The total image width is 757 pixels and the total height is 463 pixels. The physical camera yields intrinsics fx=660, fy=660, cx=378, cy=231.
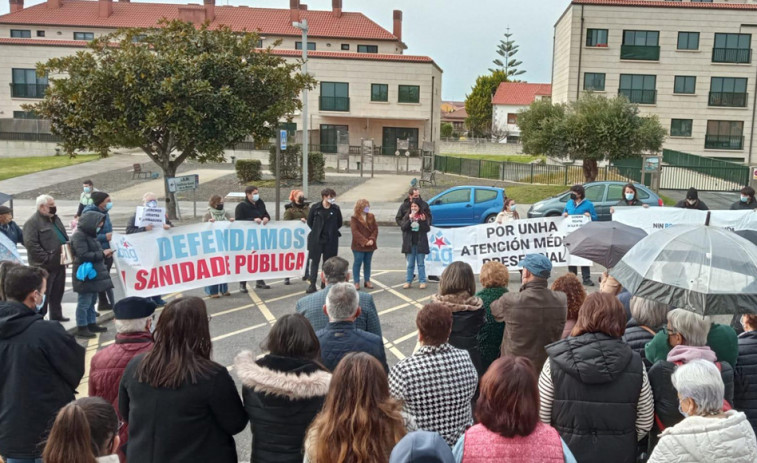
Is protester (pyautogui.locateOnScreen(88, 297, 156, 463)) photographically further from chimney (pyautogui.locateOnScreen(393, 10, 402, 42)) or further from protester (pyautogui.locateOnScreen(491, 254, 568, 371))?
chimney (pyautogui.locateOnScreen(393, 10, 402, 42))

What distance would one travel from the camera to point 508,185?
32.9 metres

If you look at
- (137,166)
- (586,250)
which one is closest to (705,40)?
(137,166)

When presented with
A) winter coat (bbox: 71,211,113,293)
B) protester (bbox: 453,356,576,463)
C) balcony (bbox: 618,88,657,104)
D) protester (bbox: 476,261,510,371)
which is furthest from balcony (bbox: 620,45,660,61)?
protester (bbox: 453,356,576,463)

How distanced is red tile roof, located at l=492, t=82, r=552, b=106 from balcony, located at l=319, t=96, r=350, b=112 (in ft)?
154

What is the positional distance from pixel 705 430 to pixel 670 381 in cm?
96

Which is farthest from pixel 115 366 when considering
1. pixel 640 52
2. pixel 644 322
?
pixel 640 52

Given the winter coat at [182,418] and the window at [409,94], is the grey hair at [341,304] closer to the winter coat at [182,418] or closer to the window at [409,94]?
the winter coat at [182,418]

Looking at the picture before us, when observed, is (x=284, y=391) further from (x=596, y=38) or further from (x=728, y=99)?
(x=728, y=99)

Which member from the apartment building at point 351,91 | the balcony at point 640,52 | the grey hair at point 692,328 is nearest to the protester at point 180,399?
the grey hair at point 692,328

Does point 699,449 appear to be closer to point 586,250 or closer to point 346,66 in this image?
point 586,250

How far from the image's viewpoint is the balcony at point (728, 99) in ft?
152

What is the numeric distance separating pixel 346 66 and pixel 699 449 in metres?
45.4

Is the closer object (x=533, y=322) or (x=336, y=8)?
(x=533, y=322)

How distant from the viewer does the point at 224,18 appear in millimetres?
62156
